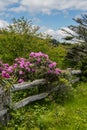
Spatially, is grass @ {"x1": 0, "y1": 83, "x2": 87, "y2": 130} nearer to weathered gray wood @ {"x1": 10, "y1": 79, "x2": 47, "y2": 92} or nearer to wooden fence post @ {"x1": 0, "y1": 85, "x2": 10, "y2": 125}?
wooden fence post @ {"x1": 0, "y1": 85, "x2": 10, "y2": 125}

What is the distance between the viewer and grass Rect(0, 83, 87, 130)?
9.77 meters

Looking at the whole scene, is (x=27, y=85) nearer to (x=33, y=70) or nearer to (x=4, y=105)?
(x=4, y=105)

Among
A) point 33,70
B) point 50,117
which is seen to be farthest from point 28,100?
point 33,70

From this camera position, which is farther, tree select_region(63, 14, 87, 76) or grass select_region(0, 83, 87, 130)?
tree select_region(63, 14, 87, 76)

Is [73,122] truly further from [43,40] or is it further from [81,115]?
[43,40]

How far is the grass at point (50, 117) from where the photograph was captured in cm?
977

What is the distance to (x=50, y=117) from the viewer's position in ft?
35.2

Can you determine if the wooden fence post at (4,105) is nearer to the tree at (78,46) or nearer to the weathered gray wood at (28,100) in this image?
the weathered gray wood at (28,100)

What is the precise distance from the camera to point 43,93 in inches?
520

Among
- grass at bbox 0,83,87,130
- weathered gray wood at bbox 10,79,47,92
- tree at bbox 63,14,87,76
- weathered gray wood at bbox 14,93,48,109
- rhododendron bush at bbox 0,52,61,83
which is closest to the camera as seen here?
grass at bbox 0,83,87,130

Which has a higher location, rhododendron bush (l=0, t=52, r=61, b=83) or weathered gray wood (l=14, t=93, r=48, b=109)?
rhododendron bush (l=0, t=52, r=61, b=83)

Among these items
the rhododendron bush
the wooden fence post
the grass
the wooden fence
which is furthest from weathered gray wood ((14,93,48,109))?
the rhododendron bush

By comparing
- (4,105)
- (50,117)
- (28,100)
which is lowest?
(50,117)

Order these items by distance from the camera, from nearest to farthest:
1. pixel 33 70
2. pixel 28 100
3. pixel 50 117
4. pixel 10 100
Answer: pixel 10 100, pixel 50 117, pixel 28 100, pixel 33 70
